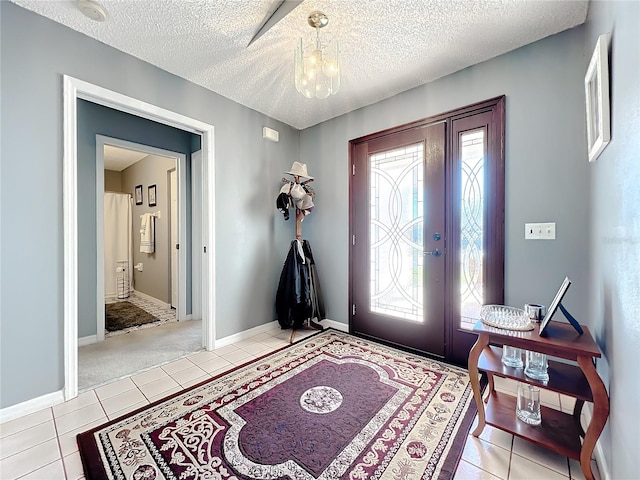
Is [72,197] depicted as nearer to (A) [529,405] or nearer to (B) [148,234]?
(B) [148,234]

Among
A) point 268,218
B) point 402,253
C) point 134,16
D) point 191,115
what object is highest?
point 134,16

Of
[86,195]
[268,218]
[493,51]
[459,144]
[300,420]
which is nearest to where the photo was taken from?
[300,420]

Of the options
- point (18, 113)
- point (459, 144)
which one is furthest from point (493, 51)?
point (18, 113)

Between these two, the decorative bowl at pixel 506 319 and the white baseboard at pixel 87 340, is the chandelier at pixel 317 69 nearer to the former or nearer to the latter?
the decorative bowl at pixel 506 319

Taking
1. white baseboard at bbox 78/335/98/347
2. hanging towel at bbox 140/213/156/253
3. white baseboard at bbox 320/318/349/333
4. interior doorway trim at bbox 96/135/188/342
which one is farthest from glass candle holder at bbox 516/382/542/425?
hanging towel at bbox 140/213/156/253

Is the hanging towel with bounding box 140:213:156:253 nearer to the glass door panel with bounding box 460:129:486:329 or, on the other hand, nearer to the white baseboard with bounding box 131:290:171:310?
the white baseboard with bounding box 131:290:171:310

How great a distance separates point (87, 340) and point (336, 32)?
3691 millimetres

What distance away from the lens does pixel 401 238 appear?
2680 mm

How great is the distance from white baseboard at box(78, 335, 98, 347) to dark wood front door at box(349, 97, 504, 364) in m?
2.74

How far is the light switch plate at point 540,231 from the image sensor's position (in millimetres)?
1902

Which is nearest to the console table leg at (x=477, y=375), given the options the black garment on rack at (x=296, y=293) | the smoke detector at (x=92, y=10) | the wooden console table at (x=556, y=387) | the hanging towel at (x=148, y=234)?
the wooden console table at (x=556, y=387)

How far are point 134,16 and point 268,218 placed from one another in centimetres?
198

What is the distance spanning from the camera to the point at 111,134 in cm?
310

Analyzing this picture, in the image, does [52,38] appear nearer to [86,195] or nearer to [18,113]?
[18,113]
